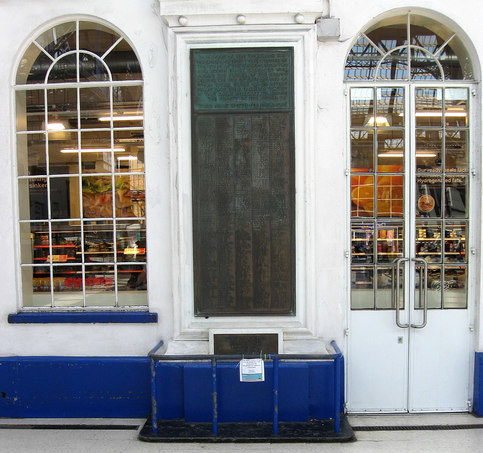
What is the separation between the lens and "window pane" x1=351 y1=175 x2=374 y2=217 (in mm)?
4898

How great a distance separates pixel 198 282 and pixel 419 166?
2954 millimetres

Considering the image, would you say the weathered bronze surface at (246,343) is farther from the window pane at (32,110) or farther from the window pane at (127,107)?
the window pane at (32,110)

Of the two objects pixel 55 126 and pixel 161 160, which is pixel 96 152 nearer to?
pixel 55 126

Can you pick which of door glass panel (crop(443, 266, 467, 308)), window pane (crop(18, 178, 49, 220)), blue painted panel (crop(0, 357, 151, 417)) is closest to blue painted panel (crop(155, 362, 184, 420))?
blue painted panel (crop(0, 357, 151, 417))

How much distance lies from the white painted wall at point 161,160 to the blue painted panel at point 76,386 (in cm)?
16

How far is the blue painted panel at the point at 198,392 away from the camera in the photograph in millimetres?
4441

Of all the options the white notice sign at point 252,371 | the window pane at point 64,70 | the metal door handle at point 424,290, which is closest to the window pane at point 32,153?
the window pane at point 64,70

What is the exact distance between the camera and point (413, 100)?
4.91 meters

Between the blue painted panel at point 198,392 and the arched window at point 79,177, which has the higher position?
the arched window at point 79,177

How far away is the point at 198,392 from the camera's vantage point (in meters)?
4.45

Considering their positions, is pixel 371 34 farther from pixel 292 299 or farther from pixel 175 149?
pixel 292 299

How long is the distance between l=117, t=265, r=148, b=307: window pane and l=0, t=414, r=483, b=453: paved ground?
53.5 inches

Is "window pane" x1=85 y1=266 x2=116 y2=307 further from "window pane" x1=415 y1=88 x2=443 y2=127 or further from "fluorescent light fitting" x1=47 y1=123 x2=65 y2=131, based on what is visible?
"window pane" x1=415 y1=88 x2=443 y2=127

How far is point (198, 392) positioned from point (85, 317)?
1613 millimetres
